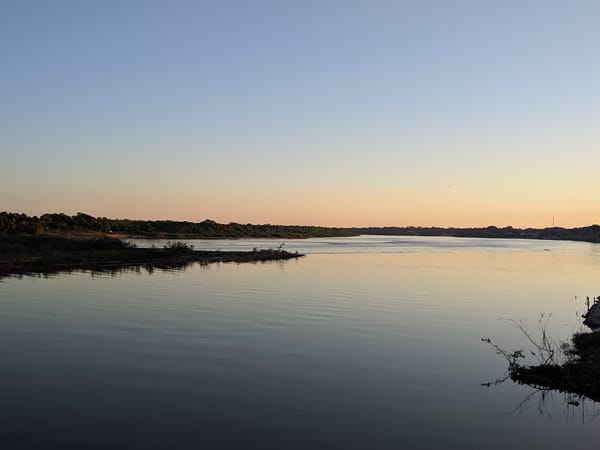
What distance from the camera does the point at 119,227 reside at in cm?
12912

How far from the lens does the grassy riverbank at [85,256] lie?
4280 centimetres

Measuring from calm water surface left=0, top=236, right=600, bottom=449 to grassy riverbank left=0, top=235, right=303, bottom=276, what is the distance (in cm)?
1560

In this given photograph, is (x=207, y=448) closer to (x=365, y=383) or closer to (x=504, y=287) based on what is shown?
(x=365, y=383)

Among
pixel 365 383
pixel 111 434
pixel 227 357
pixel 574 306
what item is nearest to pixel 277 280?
pixel 574 306

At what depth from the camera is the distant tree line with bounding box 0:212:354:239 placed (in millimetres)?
88812

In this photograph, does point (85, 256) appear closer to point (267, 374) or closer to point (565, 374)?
point (267, 374)

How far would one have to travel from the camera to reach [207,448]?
9055 mm

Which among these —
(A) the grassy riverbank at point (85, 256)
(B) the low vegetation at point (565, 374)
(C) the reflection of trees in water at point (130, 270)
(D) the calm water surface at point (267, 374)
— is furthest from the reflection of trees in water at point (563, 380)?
(A) the grassy riverbank at point (85, 256)

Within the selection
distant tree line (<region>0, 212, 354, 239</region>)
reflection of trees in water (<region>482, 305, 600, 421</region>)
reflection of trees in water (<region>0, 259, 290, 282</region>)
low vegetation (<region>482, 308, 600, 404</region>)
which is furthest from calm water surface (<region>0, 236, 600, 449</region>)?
distant tree line (<region>0, 212, 354, 239</region>)

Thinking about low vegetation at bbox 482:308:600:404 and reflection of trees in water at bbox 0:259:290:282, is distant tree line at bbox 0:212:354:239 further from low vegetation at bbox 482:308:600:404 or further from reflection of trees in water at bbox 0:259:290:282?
low vegetation at bbox 482:308:600:404

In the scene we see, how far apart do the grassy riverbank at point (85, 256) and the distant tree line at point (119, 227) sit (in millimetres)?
14547

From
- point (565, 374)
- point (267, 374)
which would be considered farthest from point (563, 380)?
point (267, 374)

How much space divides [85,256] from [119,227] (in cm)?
8345

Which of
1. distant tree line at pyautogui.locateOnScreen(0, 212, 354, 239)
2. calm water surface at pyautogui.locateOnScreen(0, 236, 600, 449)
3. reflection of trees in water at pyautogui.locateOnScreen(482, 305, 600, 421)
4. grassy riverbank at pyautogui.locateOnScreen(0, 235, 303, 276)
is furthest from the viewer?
distant tree line at pyautogui.locateOnScreen(0, 212, 354, 239)
